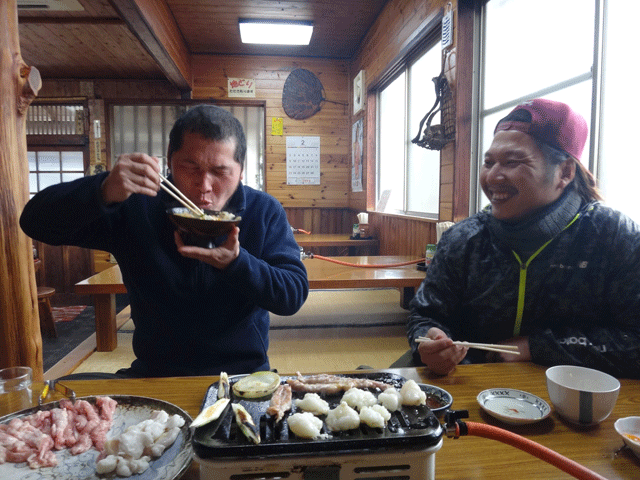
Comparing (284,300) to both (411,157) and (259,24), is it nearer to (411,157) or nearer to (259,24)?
(411,157)

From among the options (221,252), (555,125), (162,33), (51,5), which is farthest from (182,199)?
(51,5)

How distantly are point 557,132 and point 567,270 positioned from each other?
493 millimetres

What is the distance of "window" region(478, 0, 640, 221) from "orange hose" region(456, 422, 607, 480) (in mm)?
1584

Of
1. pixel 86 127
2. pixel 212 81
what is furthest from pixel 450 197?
pixel 86 127

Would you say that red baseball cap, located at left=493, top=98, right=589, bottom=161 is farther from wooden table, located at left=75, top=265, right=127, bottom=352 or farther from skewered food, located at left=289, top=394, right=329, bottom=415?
wooden table, located at left=75, top=265, right=127, bottom=352

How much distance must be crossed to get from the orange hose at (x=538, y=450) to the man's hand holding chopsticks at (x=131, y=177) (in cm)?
96

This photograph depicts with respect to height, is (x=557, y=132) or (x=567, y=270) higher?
(x=557, y=132)

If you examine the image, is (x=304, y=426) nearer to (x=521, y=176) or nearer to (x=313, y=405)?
(x=313, y=405)

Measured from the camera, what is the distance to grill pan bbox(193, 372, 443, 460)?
0.66 meters

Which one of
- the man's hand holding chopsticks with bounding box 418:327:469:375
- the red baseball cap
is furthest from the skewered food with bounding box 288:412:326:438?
the red baseball cap

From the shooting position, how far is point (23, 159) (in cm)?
169

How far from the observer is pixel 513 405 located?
3.28ft

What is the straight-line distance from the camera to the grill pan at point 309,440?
25.8 inches

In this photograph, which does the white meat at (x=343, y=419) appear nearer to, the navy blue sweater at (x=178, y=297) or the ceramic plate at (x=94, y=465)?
the ceramic plate at (x=94, y=465)
